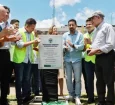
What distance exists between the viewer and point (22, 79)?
7707 millimetres

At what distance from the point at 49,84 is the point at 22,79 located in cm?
70

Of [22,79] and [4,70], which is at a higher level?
[4,70]

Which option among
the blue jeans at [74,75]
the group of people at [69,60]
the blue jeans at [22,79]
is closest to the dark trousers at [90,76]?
the group of people at [69,60]

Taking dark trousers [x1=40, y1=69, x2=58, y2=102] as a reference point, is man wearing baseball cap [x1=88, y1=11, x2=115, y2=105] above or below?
above

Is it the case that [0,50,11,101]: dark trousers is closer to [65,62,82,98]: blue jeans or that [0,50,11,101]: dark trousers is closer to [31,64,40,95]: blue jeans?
[65,62,82,98]: blue jeans

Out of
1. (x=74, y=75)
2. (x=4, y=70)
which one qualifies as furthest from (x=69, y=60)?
(x=4, y=70)

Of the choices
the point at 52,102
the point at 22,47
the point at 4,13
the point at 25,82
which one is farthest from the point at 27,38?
the point at 4,13

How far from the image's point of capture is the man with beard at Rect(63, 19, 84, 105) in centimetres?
796

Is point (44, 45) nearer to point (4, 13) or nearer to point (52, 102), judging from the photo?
point (52, 102)

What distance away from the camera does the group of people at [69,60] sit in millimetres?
6766

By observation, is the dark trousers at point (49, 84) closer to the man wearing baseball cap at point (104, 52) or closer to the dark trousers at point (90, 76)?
the dark trousers at point (90, 76)

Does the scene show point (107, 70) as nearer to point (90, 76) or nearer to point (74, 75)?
point (90, 76)

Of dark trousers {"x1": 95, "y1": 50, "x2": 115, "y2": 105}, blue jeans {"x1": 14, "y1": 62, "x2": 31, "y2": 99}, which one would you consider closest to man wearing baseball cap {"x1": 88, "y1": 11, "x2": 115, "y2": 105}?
dark trousers {"x1": 95, "y1": 50, "x2": 115, "y2": 105}

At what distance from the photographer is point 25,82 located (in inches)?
307
